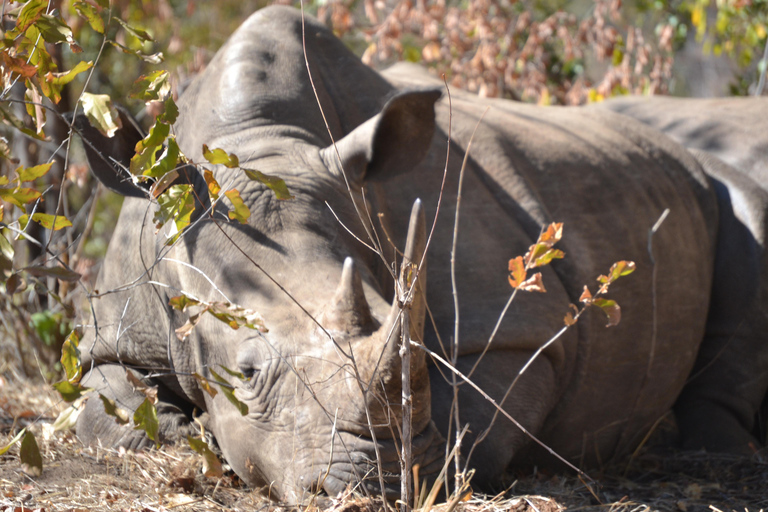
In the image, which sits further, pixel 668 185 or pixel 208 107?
pixel 668 185

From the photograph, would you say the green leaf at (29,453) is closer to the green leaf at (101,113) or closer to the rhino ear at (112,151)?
the green leaf at (101,113)

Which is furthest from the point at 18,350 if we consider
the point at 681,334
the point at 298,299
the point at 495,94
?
the point at 495,94

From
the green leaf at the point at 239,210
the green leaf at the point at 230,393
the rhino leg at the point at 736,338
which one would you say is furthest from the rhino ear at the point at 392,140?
the rhino leg at the point at 736,338

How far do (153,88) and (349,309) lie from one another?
0.78 meters

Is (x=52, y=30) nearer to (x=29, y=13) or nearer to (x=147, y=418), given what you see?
(x=29, y=13)

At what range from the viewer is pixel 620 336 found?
373 cm

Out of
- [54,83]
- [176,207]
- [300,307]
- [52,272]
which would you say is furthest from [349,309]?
[54,83]

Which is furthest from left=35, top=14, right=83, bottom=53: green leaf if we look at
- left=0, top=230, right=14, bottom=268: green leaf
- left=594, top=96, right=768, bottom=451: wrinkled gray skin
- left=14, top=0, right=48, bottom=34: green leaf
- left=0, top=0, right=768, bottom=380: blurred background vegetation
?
left=594, top=96, right=768, bottom=451: wrinkled gray skin

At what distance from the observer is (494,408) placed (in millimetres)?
3104

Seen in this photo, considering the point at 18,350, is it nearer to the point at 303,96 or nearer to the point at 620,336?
the point at 303,96

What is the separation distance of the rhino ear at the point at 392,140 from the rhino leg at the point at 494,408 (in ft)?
2.43

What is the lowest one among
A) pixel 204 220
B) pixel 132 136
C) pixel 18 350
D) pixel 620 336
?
pixel 18 350

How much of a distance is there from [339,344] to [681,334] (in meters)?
2.32

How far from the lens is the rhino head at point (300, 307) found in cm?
222
